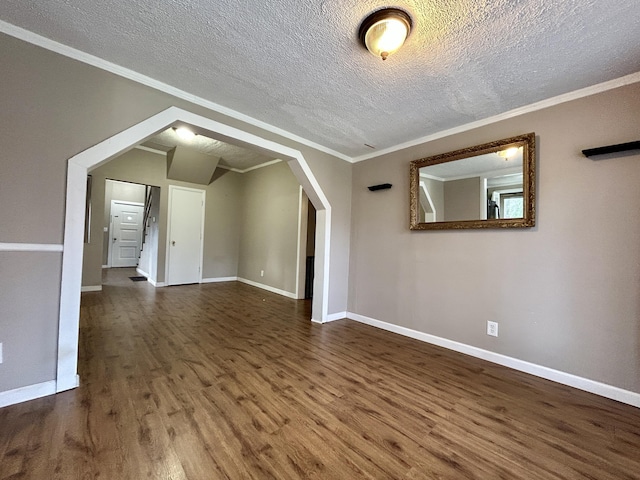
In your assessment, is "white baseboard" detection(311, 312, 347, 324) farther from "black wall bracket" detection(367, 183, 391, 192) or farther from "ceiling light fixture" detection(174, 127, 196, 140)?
"ceiling light fixture" detection(174, 127, 196, 140)

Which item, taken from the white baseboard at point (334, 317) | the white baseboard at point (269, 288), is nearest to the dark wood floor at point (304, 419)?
the white baseboard at point (334, 317)

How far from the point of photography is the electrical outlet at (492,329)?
97.6 inches

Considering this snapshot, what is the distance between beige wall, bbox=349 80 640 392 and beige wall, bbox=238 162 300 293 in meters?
2.61

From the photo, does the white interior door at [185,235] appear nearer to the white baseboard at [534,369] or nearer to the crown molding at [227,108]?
the crown molding at [227,108]

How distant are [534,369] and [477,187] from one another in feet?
5.60

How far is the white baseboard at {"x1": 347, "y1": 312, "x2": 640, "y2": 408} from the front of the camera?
6.18ft

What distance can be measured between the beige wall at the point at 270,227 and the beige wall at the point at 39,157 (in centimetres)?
327

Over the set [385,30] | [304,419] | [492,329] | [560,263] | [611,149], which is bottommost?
[304,419]

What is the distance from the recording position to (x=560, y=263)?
215cm

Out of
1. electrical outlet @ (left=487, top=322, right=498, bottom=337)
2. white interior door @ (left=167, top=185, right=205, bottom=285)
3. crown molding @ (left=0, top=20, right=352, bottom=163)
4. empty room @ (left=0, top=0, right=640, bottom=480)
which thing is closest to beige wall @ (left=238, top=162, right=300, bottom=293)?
white interior door @ (left=167, top=185, right=205, bottom=285)

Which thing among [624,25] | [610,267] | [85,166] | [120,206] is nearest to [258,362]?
[85,166]

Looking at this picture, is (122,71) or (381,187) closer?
(122,71)

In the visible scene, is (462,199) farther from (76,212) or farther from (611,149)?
(76,212)

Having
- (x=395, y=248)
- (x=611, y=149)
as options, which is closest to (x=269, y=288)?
(x=395, y=248)
